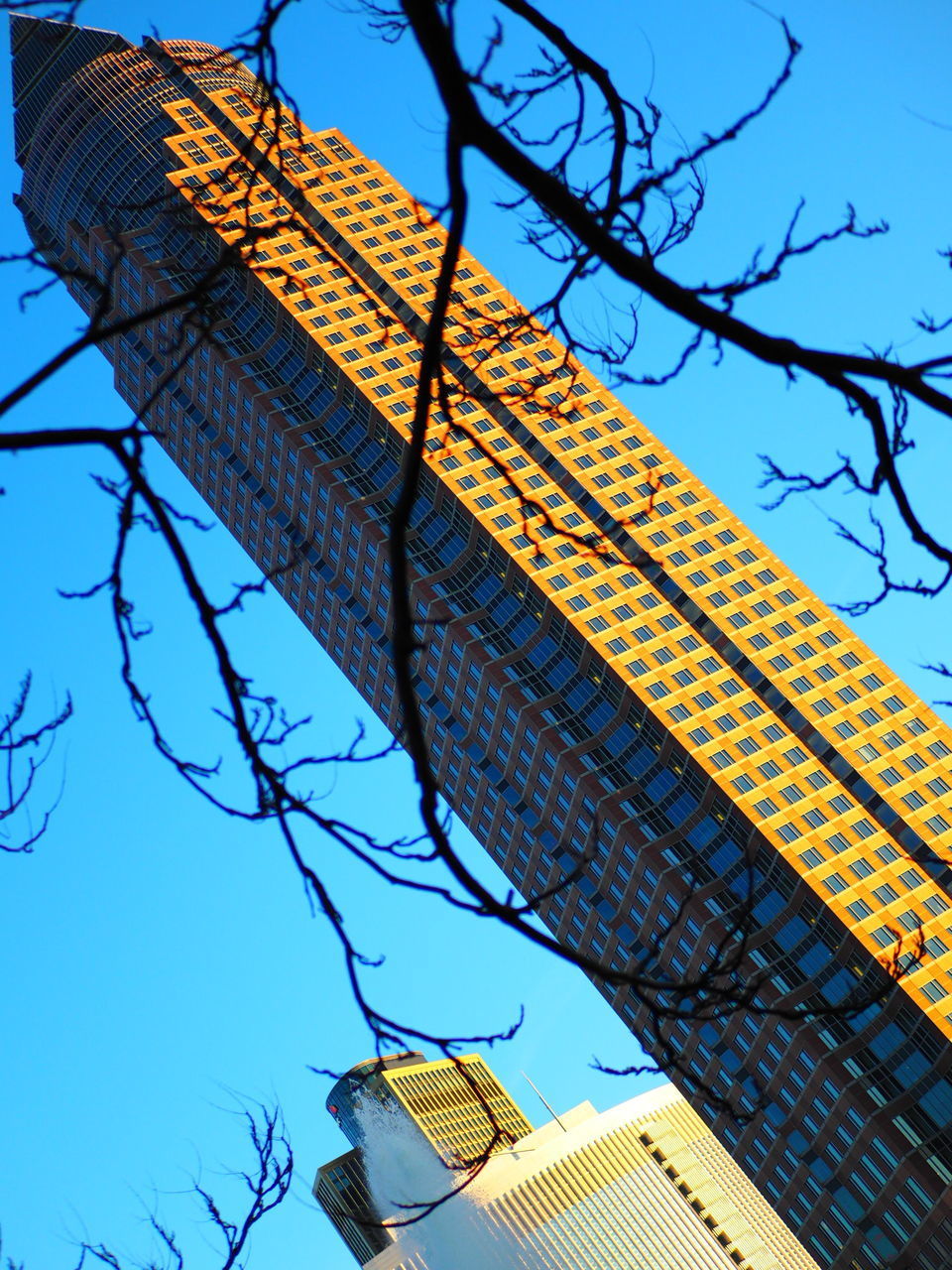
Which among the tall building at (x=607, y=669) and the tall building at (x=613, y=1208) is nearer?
the tall building at (x=607, y=669)

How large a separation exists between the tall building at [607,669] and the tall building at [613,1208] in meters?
37.8

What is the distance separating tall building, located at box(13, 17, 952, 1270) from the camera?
199ft

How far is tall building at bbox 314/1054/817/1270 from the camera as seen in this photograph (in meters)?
101

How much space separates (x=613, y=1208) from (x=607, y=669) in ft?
190

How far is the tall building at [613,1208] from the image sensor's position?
332 feet

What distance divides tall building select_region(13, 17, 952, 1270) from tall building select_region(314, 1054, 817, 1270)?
37.8 metres

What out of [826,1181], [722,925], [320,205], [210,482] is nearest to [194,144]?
[320,205]

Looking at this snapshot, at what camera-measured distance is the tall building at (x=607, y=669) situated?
60656 mm

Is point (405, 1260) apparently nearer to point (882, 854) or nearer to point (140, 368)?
point (882, 854)

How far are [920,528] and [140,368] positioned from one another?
98200 millimetres

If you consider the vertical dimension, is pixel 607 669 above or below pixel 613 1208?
above

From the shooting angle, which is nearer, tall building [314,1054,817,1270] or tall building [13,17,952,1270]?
tall building [13,17,952,1270]

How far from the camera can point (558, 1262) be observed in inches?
4122

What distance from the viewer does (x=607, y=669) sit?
2773 inches
